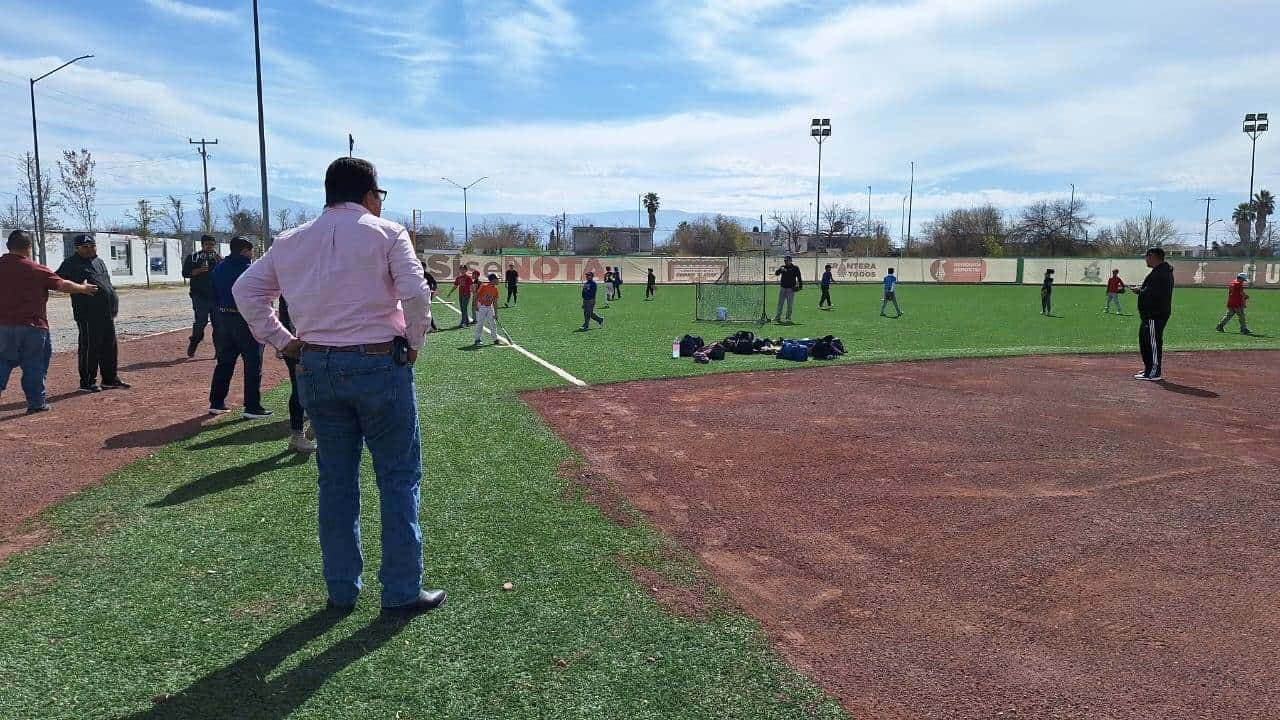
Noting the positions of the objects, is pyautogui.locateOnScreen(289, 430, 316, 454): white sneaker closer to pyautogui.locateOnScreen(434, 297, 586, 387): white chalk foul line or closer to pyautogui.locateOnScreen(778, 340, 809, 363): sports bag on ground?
pyautogui.locateOnScreen(434, 297, 586, 387): white chalk foul line

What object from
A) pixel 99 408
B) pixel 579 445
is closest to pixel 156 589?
pixel 579 445

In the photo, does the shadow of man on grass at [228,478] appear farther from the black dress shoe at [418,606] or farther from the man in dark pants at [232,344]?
the black dress shoe at [418,606]

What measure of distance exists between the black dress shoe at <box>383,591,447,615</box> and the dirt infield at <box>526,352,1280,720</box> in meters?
1.50

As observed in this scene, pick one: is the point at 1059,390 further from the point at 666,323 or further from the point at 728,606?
the point at 666,323

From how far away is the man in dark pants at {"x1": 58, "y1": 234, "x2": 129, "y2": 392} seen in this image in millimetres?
9891

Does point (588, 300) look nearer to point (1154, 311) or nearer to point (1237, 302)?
point (1154, 311)

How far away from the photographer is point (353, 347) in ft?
11.7

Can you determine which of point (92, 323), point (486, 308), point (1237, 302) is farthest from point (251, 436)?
point (1237, 302)

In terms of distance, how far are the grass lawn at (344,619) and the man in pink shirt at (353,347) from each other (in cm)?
38

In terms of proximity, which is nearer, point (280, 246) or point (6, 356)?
point (280, 246)

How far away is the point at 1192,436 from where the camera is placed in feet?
26.1

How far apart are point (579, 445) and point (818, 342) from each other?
7.81 m

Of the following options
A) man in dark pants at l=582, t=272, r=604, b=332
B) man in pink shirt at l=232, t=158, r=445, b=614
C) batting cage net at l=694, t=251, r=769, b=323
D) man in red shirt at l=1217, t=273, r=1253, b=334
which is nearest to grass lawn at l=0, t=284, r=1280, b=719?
man in pink shirt at l=232, t=158, r=445, b=614

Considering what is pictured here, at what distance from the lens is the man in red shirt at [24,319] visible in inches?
339
